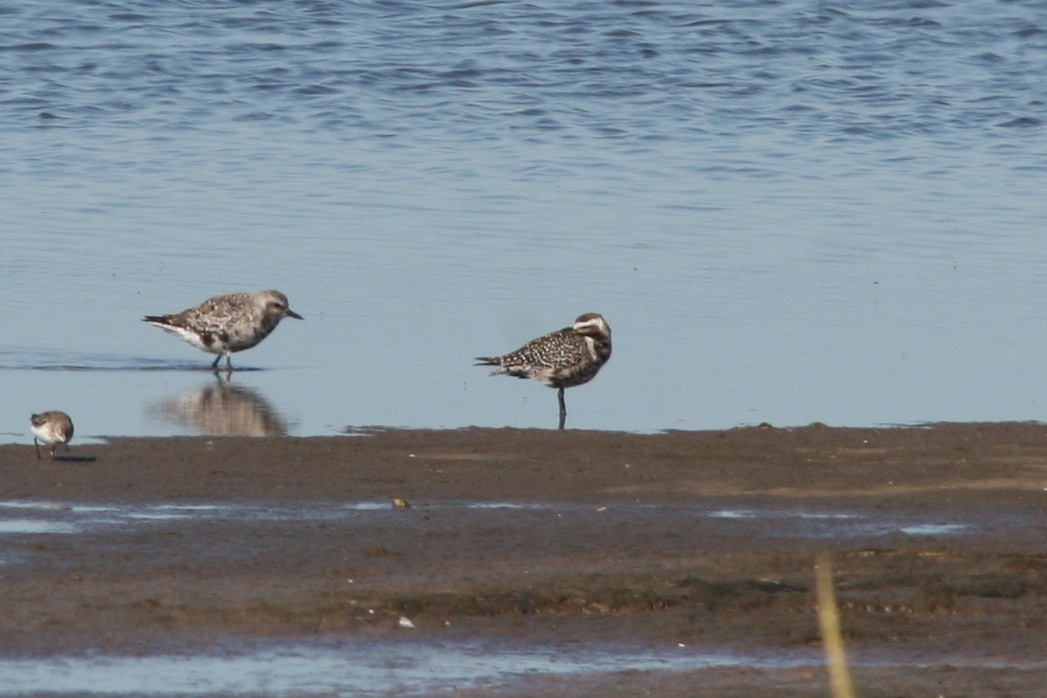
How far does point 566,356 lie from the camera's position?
13984 millimetres

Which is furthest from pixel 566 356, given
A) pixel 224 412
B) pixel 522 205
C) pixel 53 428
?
pixel 522 205

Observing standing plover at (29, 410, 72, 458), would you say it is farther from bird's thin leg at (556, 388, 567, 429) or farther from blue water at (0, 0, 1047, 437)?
bird's thin leg at (556, 388, 567, 429)

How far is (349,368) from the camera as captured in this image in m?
15.0

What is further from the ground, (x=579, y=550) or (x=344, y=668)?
(x=344, y=668)

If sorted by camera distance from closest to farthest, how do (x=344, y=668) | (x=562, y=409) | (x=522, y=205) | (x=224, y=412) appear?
(x=344, y=668)
(x=224, y=412)
(x=562, y=409)
(x=522, y=205)

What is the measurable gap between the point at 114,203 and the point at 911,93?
14272 mm

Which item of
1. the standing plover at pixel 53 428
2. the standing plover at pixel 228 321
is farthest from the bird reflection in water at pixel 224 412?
the standing plover at pixel 53 428

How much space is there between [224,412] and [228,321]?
196 cm

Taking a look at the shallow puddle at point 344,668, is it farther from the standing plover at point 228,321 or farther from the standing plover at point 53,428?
the standing plover at point 228,321

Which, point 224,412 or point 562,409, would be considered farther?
point 562,409

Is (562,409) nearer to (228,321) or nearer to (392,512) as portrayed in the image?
(228,321)

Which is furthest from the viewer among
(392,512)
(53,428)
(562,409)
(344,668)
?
(562,409)

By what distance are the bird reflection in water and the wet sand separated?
3.11 ft

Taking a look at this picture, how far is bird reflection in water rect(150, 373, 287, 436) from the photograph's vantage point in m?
12.9
